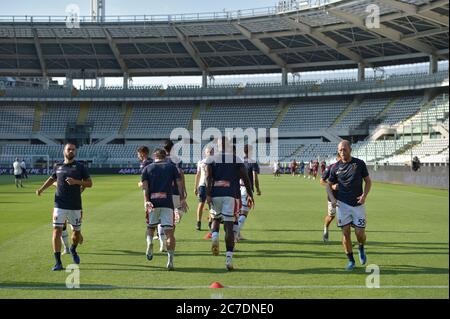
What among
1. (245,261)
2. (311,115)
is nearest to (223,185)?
(245,261)

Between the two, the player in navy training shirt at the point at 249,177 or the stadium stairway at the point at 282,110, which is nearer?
the player in navy training shirt at the point at 249,177

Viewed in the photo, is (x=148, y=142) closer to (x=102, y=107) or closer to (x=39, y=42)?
(x=102, y=107)

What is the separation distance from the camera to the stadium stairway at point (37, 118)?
7606 centimetres

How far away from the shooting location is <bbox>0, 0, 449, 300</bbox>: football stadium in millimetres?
9570

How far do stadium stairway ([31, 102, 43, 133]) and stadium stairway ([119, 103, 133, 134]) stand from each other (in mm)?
10101

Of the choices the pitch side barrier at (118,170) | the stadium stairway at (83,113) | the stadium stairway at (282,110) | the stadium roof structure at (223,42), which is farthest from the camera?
the stadium stairway at (83,113)

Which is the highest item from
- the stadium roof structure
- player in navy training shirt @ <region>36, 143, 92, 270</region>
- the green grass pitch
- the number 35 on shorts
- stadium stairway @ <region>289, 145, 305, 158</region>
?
the stadium roof structure

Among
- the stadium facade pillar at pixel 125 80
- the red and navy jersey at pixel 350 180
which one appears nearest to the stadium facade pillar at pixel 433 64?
the stadium facade pillar at pixel 125 80

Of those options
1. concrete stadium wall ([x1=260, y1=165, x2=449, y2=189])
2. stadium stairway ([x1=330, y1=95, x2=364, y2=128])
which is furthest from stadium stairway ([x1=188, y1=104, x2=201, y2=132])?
concrete stadium wall ([x1=260, y1=165, x2=449, y2=189])

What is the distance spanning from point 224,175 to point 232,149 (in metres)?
0.47

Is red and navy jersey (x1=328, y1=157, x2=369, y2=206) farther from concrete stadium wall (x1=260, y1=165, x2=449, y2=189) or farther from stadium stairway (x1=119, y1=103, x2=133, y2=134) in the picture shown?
stadium stairway (x1=119, y1=103, x2=133, y2=134)

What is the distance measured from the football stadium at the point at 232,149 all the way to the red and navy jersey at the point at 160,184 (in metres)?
0.03

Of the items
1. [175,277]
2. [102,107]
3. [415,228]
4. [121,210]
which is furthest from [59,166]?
[102,107]

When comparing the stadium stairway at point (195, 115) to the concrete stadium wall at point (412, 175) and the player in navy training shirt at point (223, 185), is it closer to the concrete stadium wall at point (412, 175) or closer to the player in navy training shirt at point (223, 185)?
the concrete stadium wall at point (412, 175)
